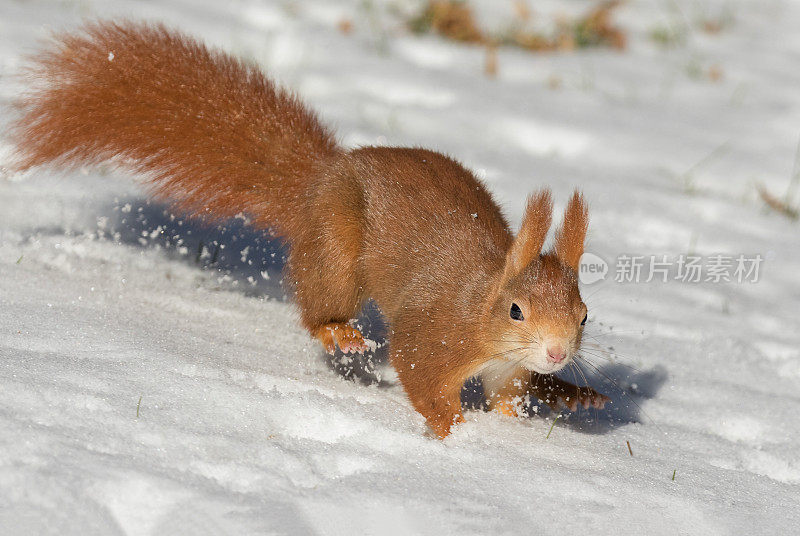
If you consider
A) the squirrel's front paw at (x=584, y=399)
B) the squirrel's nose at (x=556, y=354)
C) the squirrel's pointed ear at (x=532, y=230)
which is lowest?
the squirrel's front paw at (x=584, y=399)

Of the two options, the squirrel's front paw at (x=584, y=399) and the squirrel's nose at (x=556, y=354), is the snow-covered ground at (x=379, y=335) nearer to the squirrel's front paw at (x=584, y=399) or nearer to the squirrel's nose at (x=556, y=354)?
the squirrel's front paw at (x=584, y=399)

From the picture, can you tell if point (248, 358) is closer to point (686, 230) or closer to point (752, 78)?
point (686, 230)

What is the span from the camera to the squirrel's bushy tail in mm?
2994

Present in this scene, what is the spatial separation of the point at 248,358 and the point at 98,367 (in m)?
0.54

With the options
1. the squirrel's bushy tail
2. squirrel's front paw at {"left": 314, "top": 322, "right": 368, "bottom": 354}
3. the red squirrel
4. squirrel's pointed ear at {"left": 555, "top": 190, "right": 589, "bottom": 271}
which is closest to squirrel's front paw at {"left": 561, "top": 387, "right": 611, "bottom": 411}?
the red squirrel

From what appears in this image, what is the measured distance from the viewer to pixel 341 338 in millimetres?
2977

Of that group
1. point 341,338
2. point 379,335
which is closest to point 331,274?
point 341,338

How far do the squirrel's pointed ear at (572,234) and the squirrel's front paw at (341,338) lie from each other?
788mm

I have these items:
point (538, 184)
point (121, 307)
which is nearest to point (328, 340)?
point (121, 307)

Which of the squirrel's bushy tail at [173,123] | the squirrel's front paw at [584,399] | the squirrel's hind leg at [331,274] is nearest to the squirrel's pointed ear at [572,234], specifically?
the squirrel's front paw at [584,399]

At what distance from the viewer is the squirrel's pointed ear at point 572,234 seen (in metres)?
2.49

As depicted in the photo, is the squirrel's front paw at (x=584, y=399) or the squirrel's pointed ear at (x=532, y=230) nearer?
the squirrel's pointed ear at (x=532, y=230)

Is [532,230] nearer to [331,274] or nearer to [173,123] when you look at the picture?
[331,274]

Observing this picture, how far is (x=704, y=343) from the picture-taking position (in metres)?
3.67
